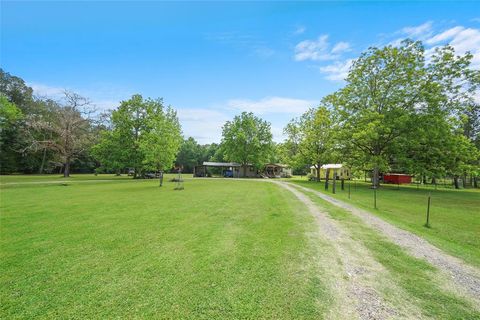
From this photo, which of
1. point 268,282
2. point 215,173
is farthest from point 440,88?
point 215,173

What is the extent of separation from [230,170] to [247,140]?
323 inches

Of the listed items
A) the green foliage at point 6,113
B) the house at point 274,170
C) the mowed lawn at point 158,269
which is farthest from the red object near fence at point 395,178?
the green foliage at point 6,113

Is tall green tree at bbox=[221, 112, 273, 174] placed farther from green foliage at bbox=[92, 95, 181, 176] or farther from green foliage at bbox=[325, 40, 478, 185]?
green foliage at bbox=[325, 40, 478, 185]

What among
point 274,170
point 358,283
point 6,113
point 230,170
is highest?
point 6,113

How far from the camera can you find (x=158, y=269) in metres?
4.22

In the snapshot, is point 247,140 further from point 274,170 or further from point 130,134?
point 130,134

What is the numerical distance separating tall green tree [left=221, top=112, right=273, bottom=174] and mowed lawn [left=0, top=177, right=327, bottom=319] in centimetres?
4110

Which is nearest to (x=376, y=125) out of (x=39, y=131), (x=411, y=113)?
(x=411, y=113)

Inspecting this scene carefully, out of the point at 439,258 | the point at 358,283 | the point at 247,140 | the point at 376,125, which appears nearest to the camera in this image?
the point at 358,283

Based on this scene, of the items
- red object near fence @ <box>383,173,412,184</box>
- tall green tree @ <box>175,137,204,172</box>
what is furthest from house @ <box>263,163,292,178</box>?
tall green tree @ <box>175,137,204,172</box>

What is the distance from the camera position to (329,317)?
2.86m

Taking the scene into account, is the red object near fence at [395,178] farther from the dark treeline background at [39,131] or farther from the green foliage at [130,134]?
the dark treeline background at [39,131]

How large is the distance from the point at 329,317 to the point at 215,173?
168ft

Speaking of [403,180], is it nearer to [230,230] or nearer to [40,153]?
[230,230]
